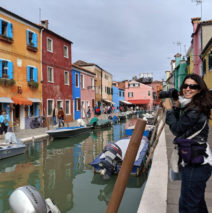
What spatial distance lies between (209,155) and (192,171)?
0.20 metres

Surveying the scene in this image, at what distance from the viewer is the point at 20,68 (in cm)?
1650

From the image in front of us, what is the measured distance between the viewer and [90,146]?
39.9 feet

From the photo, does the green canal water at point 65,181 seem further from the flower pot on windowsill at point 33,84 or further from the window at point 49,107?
the window at point 49,107

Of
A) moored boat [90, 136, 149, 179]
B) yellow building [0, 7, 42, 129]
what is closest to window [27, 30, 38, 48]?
yellow building [0, 7, 42, 129]

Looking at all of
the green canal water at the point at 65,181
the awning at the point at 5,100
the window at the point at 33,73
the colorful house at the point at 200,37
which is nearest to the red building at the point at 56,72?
the window at the point at 33,73

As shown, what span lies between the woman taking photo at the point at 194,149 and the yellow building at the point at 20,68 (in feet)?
45.5

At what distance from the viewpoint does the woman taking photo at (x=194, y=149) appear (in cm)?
197

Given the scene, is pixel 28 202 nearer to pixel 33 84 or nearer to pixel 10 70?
pixel 10 70

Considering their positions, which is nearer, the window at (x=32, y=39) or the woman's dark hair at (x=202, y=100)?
the woman's dark hair at (x=202, y=100)

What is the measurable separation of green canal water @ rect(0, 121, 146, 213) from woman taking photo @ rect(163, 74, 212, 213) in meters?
3.00

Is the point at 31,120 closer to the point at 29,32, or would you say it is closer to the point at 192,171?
the point at 29,32

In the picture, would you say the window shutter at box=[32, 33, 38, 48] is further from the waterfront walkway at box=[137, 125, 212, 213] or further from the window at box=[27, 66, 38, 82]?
the waterfront walkway at box=[137, 125, 212, 213]

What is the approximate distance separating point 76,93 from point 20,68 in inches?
381

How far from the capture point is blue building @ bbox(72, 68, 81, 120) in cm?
2484
